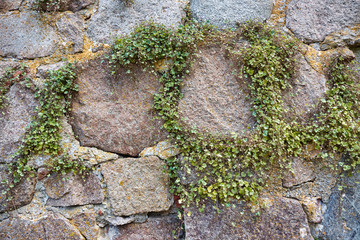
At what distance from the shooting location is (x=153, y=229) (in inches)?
62.8

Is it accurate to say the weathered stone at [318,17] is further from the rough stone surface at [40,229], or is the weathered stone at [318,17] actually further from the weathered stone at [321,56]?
the rough stone surface at [40,229]

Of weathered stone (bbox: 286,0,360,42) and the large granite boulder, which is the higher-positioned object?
weathered stone (bbox: 286,0,360,42)

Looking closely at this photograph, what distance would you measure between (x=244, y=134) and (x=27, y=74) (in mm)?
1520

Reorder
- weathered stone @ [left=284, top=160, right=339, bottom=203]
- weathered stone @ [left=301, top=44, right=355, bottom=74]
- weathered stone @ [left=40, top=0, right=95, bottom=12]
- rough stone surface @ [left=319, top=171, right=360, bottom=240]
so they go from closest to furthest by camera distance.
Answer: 1. rough stone surface @ [left=319, top=171, right=360, bottom=240]
2. weathered stone @ [left=284, top=160, right=339, bottom=203]
3. weathered stone @ [left=301, top=44, right=355, bottom=74]
4. weathered stone @ [left=40, top=0, right=95, bottom=12]

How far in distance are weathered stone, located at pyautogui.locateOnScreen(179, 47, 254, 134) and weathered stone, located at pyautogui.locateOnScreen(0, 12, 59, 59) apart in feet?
3.33

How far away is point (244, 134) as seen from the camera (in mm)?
1559

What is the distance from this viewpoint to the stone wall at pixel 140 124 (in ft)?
4.94

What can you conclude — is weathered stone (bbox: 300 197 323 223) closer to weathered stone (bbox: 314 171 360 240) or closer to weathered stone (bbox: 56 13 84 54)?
weathered stone (bbox: 314 171 360 240)

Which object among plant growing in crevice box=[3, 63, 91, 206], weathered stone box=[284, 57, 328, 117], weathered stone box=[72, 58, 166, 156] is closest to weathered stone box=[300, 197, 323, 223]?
weathered stone box=[284, 57, 328, 117]

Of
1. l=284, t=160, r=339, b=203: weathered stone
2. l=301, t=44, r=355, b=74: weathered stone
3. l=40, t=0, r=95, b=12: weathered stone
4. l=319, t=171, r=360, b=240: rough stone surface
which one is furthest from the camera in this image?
l=40, t=0, r=95, b=12: weathered stone

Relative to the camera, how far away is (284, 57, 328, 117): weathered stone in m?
1.63

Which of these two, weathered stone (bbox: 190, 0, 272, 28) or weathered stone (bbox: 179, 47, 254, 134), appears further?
weathered stone (bbox: 190, 0, 272, 28)

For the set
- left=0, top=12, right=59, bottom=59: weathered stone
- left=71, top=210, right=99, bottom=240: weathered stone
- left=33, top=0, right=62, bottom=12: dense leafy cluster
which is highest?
left=33, top=0, right=62, bottom=12: dense leafy cluster

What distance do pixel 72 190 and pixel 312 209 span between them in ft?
5.01
